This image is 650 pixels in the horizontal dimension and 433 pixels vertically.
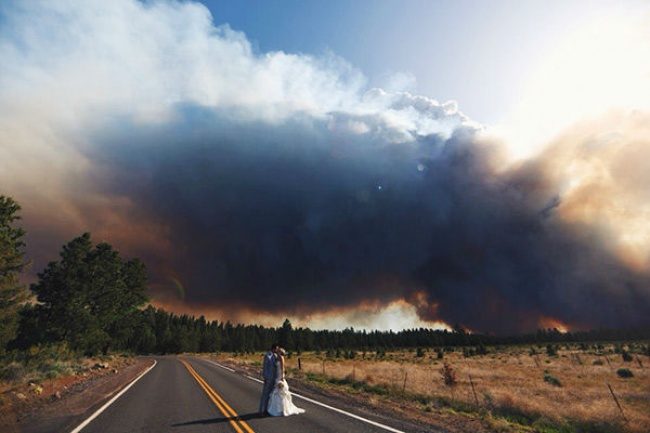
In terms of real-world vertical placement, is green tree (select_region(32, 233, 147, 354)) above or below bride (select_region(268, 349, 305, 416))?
above

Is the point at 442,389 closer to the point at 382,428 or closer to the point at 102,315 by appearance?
the point at 382,428

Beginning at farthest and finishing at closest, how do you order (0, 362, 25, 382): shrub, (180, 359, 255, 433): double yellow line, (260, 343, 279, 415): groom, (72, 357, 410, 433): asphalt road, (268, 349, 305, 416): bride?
(0, 362, 25, 382): shrub → (260, 343, 279, 415): groom → (268, 349, 305, 416): bride → (72, 357, 410, 433): asphalt road → (180, 359, 255, 433): double yellow line

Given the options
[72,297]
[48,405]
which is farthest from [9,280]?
[48,405]

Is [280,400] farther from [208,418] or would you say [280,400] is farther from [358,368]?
[358,368]

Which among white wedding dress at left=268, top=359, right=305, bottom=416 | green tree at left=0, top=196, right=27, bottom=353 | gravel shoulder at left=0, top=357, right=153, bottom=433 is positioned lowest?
gravel shoulder at left=0, top=357, right=153, bottom=433

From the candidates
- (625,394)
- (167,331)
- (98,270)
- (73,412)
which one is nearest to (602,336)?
(167,331)

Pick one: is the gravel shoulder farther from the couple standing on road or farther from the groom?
the couple standing on road

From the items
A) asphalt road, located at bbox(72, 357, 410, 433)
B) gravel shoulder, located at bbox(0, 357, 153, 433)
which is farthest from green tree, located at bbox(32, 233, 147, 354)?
asphalt road, located at bbox(72, 357, 410, 433)

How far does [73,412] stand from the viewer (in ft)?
41.8

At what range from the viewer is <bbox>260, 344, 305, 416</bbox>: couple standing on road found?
12.4 metres

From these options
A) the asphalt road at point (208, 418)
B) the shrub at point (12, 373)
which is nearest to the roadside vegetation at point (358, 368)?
the shrub at point (12, 373)

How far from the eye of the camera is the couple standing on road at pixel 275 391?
12414 millimetres

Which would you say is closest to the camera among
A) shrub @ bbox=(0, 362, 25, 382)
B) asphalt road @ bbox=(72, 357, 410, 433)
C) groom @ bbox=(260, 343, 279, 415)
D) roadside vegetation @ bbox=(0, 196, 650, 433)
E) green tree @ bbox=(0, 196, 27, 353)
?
asphalt road @ bbox=(72, 357, 410, 433)

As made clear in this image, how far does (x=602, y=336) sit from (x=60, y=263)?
739 feet
